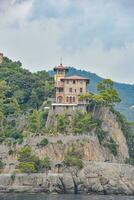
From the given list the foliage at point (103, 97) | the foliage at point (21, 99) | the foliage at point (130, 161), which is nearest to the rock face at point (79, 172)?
the foliage at point (130, 161)

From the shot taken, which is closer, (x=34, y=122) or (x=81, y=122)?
(x=81, y=122)

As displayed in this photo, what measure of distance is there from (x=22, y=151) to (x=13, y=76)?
22.5m

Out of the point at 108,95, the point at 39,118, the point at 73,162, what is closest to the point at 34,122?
the point at 39,118

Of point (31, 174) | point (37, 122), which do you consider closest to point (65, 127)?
point (37, 122)

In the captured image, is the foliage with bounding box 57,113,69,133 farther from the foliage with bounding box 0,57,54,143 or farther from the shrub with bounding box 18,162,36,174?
the shrub with bounding box 18,162,36,174

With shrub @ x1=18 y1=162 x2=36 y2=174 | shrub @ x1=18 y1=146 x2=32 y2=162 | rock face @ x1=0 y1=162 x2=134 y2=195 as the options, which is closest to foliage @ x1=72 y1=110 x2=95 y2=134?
rock face @ x1=0 y1=162 x2=134 y2=195

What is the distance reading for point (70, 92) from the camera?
115125mm

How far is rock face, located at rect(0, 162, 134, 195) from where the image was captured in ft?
324

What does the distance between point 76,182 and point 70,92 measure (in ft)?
62.7

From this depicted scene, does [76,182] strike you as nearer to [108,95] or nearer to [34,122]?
[34,122]

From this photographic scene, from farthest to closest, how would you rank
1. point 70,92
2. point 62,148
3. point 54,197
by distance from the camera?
point 70,92 < point 62,148 < point 54,197

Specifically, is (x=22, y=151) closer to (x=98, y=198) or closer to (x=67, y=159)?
(x=67, y=159)

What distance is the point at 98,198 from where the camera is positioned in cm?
9050

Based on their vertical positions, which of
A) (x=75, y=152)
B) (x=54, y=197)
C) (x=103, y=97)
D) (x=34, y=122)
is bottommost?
(x=54, y=197)
